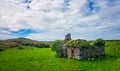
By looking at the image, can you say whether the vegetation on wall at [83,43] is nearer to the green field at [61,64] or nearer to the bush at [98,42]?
the bush at [98,42]

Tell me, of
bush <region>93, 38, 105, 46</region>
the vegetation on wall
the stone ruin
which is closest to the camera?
the stone ruin

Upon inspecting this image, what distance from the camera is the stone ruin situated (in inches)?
2044

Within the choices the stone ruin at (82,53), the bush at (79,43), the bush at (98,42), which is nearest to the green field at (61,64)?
the stone ruin at (82,53)

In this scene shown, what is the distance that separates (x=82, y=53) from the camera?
170ft

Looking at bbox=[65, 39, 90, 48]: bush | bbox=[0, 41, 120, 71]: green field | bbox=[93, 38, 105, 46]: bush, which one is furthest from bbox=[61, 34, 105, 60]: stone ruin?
bbox=[0, 41, 120, 71]: green field

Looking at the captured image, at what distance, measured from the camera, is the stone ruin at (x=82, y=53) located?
51.9m

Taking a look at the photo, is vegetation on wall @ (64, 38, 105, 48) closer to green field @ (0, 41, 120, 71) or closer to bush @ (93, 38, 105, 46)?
bush @ (93, 38, 105, 46)

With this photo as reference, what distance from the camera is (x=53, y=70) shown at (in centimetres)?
3734

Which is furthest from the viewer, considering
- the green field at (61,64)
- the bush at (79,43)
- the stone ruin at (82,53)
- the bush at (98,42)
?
the bush at (98,42)

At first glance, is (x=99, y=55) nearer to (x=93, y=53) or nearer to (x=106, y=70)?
(x=93, y=53)

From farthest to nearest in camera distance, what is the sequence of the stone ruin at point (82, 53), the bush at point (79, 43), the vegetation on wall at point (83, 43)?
the vegetation on wall at point (83, 43) < the bush at point (79, 43) < the stone ruin at point (82, 53)

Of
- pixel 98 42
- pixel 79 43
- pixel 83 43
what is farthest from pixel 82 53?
pixel 98 42

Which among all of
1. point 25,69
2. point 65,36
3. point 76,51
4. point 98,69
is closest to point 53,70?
point 25,69

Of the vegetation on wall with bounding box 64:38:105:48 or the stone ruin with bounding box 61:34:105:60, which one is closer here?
the stone ruin with bounding box 61:34:105:60
